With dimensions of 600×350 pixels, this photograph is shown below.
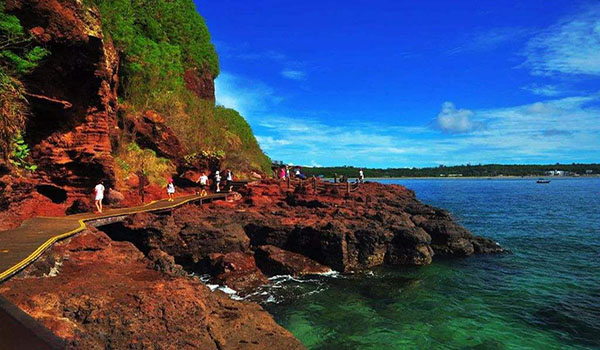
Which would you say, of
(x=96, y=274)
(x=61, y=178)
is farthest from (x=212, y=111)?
(x=96, y=274)

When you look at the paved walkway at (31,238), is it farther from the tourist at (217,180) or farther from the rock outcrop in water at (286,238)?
the tourist at (217,180)

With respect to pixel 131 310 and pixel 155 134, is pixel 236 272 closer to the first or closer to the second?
pixel 131 310

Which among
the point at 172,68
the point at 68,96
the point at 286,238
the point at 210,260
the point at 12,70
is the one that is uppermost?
the point at 172,68

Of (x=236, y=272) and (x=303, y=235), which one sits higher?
(x=303, y=235)

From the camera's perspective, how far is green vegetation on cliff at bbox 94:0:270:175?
2484 cm

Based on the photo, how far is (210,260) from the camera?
1534 centimetres

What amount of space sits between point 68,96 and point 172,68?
52.7 ft

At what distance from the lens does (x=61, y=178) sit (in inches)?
656

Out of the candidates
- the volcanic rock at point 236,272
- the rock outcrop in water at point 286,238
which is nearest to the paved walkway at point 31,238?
the rock outcrop in water at point 286,238

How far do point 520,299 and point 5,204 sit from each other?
1906 cm

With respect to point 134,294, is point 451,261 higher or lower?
lower

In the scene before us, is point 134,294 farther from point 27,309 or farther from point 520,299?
point 520,299

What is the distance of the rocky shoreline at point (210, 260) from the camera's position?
6.02 m

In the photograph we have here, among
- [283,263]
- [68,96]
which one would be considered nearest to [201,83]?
[68,96]
